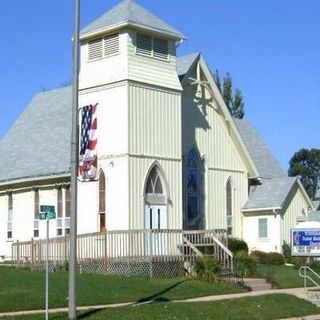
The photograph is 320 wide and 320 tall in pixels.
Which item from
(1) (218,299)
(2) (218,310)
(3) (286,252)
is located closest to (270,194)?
(3) (286,252)

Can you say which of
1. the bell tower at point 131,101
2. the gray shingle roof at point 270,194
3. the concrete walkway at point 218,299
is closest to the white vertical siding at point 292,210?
the gray shingle roof at point 270,194

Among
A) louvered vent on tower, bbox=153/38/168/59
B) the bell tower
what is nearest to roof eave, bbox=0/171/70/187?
the bell tower

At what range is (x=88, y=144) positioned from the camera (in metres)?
31.6

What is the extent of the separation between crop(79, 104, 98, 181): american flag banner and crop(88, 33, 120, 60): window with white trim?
2.50m

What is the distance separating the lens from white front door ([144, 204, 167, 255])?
30.6m

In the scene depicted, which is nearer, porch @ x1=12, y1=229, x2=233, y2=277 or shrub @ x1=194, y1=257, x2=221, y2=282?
shrub @ x1=194, y1=257, x2=221, y2=282

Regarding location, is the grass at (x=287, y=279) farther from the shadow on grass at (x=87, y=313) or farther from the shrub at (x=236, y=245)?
the shadow on grass at (x=87, y=313)

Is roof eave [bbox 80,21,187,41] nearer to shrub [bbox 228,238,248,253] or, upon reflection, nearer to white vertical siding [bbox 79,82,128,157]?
white vertical siding [bbox 79,82,128,157]

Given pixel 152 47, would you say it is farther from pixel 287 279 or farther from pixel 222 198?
pixel 287 279

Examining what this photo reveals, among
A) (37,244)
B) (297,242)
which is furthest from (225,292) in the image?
(37,244)

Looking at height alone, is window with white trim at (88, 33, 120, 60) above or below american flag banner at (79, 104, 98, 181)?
above

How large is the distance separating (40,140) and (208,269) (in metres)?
16.8

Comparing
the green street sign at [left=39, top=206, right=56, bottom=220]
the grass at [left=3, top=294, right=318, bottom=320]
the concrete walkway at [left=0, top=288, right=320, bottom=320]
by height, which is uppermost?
the green street sign at [left=39, top=206, right=56, bottom=220]

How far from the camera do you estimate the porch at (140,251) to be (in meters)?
29.8
